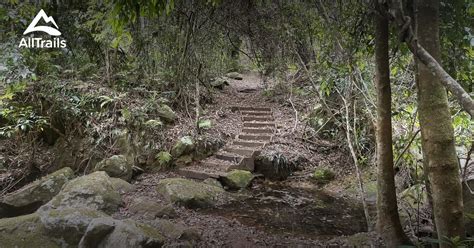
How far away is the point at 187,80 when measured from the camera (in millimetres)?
9906

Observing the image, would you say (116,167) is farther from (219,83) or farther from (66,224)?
(219,83)

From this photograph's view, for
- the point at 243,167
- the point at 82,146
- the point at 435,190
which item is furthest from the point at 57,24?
the point at 435,190

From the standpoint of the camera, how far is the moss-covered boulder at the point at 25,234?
12.0ft

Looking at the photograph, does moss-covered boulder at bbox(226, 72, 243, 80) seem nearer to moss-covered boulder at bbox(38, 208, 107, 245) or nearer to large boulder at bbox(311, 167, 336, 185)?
large boulder at bbox(311, 167, 336, 185)

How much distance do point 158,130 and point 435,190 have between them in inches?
260

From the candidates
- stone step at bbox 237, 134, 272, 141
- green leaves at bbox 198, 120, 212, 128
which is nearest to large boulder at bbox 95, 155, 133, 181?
green leaves at bbox 198, 120, 212, 128

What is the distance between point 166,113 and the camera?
8703 millimetres

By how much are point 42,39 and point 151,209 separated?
492 cm

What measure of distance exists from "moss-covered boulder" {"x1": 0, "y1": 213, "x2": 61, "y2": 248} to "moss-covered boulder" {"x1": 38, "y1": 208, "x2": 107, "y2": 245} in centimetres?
6

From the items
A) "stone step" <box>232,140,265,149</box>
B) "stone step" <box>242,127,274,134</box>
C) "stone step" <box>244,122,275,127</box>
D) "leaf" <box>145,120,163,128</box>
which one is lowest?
"stone step" <box>232,140,265,149</box>

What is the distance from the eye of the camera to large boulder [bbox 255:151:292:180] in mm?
8125

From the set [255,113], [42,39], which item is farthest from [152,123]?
[255,113]

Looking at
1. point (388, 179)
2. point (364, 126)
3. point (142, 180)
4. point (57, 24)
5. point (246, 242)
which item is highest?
point (57, 24)

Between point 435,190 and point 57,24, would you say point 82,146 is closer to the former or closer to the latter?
point 57,24
